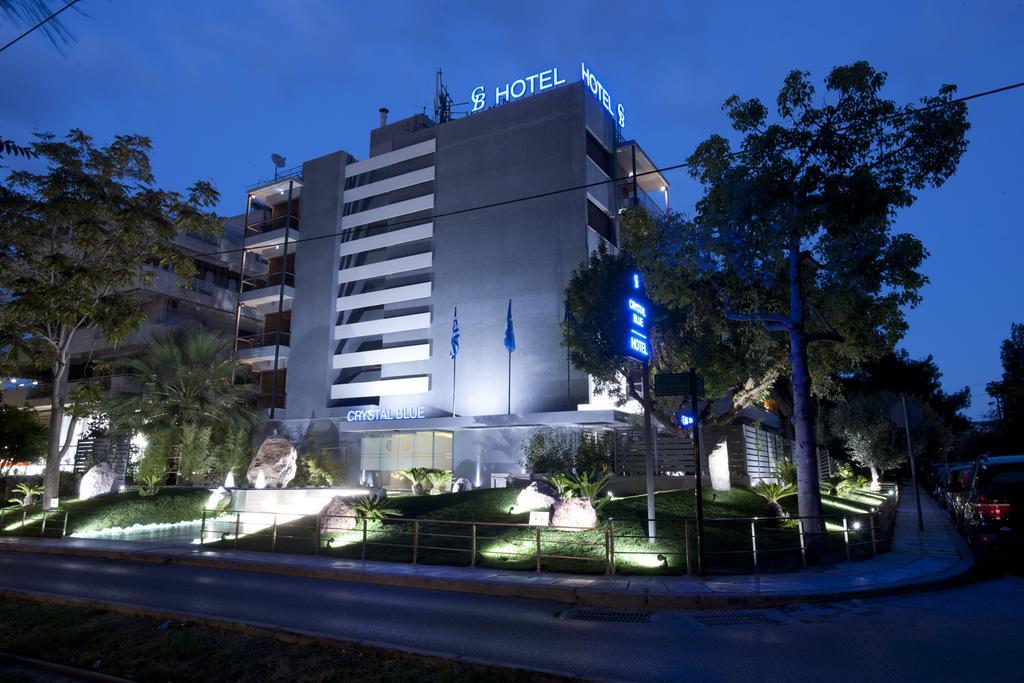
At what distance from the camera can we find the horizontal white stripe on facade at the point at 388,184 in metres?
38.5

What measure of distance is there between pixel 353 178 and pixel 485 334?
1534cm

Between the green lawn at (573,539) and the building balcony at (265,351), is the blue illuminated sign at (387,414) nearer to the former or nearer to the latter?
the building balcony at (265,351)

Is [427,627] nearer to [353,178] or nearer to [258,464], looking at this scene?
[258,464]

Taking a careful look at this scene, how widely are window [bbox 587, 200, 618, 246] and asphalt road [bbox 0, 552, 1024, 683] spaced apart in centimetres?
2594

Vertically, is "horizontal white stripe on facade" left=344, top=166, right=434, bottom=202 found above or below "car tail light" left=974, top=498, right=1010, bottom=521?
above

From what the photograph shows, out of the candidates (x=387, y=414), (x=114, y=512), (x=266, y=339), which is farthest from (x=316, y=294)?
(x=114, y=512)

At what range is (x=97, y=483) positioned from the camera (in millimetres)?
26234

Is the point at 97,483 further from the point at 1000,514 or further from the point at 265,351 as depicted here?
the point at 1000,514

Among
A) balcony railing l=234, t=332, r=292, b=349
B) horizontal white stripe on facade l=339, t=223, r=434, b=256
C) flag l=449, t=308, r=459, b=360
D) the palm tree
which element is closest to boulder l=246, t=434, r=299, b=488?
the palm tree

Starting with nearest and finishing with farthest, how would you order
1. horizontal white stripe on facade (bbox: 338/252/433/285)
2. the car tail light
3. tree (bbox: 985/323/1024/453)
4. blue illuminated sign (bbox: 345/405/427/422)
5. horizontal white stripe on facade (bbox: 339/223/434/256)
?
the car tail light < blue illuminated sign (bbox: 345/405/427/422) < horizontal white stripe on facade (bbox: 338/252/433/285) < horizontal white stripe on facade (bbox: 339/223/434/256) < tree (bbox: 985/323/1024/453)

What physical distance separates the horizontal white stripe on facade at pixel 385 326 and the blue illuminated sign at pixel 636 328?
2363cm

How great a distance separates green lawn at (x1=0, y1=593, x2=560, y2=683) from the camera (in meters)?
5.87

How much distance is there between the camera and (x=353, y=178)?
41.8 m

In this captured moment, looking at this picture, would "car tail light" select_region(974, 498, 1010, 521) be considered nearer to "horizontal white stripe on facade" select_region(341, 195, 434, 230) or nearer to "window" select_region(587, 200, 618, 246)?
"window" select_region(587, 200, 618, 246)
